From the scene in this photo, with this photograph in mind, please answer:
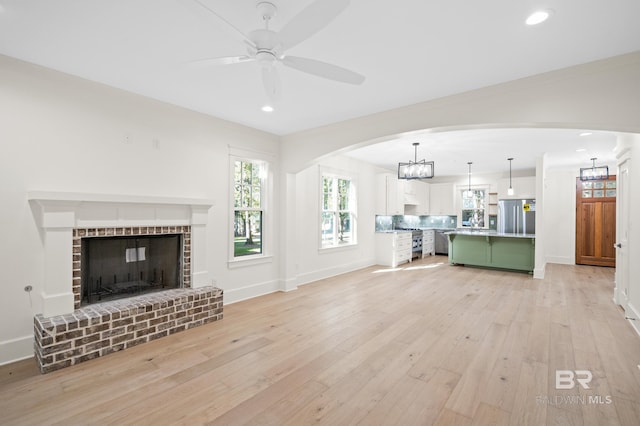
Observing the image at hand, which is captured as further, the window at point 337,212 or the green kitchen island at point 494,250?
the green kitchen island at point 494,250

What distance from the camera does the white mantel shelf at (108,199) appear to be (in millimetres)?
2807

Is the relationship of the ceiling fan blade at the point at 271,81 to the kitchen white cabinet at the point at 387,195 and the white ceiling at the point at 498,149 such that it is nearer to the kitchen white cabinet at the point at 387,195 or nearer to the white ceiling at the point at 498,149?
the white ceiling at the point at 498,149

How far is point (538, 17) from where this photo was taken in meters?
2.10

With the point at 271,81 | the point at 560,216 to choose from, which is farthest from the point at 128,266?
the point at 560,216

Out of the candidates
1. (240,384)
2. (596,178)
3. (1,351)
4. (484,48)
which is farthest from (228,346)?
(596,178)

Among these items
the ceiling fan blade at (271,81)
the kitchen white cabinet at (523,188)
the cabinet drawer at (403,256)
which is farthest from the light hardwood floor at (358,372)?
the kitchen white cabinet at (523,188)

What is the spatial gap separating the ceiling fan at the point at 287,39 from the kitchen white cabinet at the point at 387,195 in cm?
604

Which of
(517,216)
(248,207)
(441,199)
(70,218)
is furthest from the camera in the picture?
(441,199)

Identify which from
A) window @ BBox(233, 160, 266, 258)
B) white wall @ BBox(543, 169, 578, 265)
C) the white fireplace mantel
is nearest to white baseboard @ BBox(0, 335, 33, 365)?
the white fireplace mantel

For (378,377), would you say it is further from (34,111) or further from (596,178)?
(596,178)

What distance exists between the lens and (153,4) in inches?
79.8

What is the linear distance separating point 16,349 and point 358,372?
126 inches

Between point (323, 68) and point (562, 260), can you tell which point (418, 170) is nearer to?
point (323, 68)

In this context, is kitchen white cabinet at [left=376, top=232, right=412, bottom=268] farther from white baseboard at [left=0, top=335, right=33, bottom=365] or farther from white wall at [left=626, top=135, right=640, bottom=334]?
white baseboard at [left=0, top=335, right=33, bottom=365]
